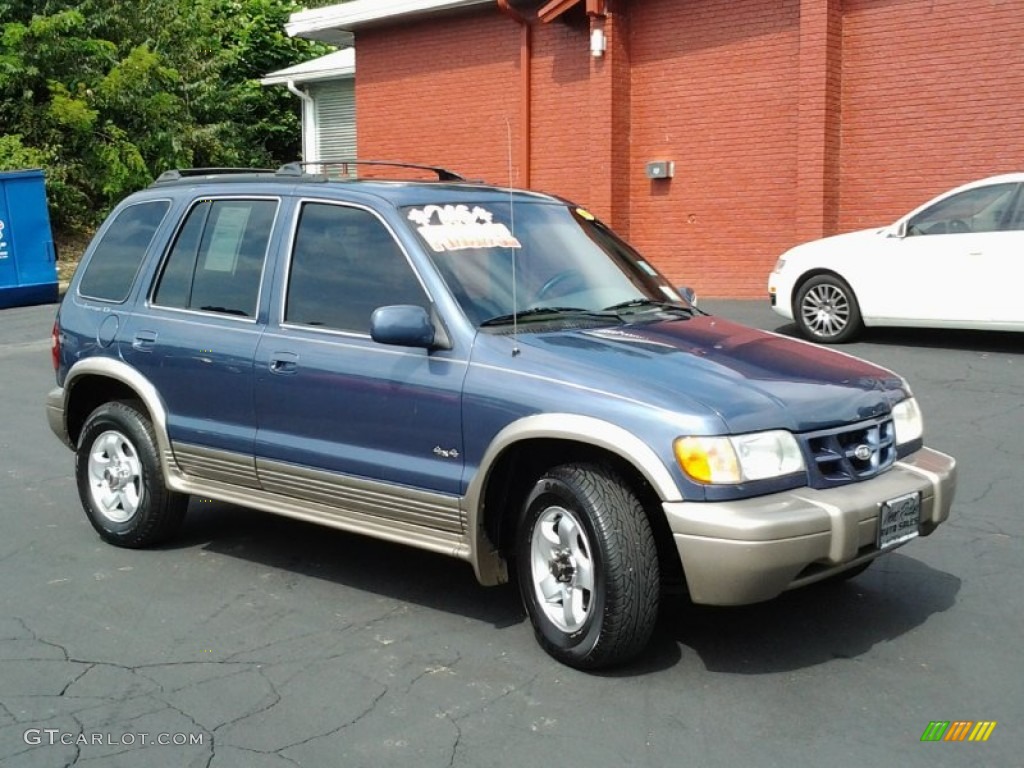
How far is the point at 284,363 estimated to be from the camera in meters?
5.39

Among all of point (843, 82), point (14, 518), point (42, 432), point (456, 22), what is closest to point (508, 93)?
point (456, 22)

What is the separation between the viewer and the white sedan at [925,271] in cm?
1109

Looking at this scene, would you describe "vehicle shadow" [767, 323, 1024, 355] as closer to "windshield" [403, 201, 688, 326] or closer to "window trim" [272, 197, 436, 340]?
"windshield" [403, 201, 688, 326]

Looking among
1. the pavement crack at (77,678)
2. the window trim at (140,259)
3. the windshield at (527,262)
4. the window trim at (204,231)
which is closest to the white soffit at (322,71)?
the window trim at (140,259)

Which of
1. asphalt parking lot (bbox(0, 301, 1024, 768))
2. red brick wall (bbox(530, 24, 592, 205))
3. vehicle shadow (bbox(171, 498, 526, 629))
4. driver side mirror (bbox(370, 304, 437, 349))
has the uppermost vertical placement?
red brick wall (bbox(530, 24, 592, 205))

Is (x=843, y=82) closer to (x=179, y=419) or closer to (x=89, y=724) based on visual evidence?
(x=179, y=419)

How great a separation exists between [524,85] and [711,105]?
10.4 feet

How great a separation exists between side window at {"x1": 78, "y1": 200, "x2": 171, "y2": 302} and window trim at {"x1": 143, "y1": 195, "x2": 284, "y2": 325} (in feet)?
0.54

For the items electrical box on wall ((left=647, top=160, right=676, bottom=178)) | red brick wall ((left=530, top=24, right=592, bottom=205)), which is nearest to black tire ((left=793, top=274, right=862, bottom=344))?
electrical box on wall ((left=647, top=160, right=676, bottom=178))

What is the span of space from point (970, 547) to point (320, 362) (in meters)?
A: 3.30

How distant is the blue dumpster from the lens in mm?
18531

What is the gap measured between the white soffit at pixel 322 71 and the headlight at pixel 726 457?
1997 cm

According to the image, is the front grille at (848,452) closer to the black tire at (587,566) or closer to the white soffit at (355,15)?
the black tire at (587,566)

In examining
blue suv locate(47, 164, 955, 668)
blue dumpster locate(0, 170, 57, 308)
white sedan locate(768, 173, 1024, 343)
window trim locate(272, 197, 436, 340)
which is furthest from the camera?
blue dumpster locate(0, 170, 57, 308)
